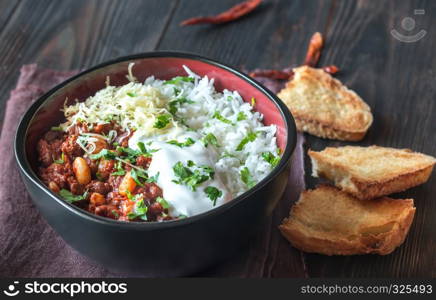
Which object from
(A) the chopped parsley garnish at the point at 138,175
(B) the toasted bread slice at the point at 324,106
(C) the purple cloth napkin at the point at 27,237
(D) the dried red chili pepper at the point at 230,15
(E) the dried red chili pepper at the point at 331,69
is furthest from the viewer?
(D) the dried red chili pepper at the point at 230,15

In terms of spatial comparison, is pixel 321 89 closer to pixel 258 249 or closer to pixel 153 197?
pixel 258 249

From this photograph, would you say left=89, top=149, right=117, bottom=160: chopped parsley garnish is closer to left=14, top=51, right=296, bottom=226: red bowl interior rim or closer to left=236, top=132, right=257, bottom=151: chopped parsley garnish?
left=14, top=51, right=296, bottom=226: red bowl interior rim

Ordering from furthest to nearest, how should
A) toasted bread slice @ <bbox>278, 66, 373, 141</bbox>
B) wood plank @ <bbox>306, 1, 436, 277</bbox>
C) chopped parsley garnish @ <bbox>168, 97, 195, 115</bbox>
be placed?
toasted bread slice @ <bbox>278, 66, 373, 141</bbox>, chopped parsley garnish @ <bbox>168, 97, 195, 115</bbox>, wood plank @ <bbox>306, 1, 436, 277</bbox>

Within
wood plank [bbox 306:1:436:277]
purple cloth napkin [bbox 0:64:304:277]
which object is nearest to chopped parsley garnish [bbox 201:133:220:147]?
purple cloth napkin [bbox 0:64:304:277]

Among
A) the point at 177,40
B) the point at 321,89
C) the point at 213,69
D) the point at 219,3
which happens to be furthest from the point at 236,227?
the point at 219,3

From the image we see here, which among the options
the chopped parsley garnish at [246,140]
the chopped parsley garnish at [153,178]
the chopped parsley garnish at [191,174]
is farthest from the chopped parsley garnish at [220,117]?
the chopped parsley garnish at [153,178]

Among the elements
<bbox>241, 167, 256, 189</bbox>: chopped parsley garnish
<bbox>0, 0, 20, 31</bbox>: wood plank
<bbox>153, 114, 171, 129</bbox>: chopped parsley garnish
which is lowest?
<bbox>0, 0, 20, 31</bbox>: wood plank

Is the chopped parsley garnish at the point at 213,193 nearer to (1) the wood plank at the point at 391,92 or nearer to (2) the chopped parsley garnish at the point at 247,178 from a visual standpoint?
(2) the chopped parsley garnish at the point at 247,178
